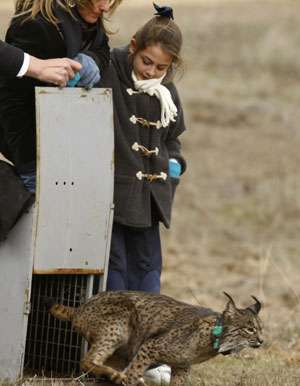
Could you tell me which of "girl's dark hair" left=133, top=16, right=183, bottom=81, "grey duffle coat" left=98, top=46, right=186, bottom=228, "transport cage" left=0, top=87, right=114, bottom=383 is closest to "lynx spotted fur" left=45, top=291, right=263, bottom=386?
"transport cage" left=0, top=87, right=114, bottom=383

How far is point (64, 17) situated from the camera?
5227mm

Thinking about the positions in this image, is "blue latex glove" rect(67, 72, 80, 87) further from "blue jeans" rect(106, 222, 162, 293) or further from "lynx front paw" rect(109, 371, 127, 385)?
"lynx front paw" rect(109, 371, 127, 385)

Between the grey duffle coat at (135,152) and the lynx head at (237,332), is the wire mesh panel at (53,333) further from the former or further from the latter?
the lynx head at (237,332)

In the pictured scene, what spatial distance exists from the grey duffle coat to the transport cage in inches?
10.9

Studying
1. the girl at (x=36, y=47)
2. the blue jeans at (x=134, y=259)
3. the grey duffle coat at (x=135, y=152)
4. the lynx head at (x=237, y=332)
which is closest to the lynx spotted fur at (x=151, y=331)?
the lynx head at (x=237, y=332)

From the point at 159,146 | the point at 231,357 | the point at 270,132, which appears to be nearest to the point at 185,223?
the point at 270,132

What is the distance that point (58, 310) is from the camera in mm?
5457

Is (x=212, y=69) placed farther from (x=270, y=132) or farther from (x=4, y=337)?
(x=4, y=337)

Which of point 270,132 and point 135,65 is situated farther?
point 270,132

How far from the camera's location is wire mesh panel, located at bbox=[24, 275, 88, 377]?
569cm

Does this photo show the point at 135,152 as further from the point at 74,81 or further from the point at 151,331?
the point at 151,331

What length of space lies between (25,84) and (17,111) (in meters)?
0.16

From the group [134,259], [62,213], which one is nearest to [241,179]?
[134,259]

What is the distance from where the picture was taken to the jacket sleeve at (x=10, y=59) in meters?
4.96
